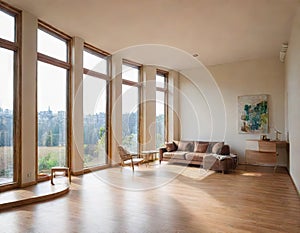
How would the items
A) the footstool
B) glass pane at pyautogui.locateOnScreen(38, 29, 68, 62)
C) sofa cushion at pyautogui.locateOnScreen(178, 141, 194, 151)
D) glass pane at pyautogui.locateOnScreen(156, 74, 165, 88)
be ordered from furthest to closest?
glass pane at pyautogui.locateOnScreen(156, 74, 165, 88) < sofa cushion at pyautogui.locateOnScreen(178, 141, 194, 151) < the footstool < glass pane at pyautogui.locateOnScreen(38, 29, 68, 62)

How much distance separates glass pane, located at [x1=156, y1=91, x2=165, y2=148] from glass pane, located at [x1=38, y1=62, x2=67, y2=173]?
3.96 meters

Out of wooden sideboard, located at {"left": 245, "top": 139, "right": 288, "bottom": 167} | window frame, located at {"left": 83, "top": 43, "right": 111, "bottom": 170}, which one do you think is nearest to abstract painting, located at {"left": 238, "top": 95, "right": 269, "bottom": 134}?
wooden sideboard, located at {"left": 245, "top": 139, "right": 288, "bottom": 167}

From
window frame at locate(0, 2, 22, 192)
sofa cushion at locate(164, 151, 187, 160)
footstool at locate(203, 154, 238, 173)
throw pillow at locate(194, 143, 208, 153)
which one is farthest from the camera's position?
throw pillow at locate(194, 143, 208, 153)

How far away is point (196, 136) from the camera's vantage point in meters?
9.52

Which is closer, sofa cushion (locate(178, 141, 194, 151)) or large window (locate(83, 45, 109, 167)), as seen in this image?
large window (locate(83, 45, 109, 167))

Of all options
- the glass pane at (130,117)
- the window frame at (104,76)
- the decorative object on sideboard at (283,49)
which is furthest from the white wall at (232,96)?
the window frame at (104,76)

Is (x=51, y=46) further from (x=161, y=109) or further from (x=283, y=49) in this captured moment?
(x=283, y=49)

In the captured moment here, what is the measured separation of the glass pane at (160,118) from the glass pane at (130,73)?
1152mm

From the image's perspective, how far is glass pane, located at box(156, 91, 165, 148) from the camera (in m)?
9.52

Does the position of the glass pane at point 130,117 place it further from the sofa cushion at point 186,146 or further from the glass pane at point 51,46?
the glass pane at point 51,46

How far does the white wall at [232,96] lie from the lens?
8070 millimetres

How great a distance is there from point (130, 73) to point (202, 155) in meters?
3.48

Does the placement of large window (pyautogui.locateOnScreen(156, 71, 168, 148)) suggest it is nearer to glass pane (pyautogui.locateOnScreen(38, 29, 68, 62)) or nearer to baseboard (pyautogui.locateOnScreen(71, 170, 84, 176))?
baseboard (pyautogui.locateOnScreen(71, 170, 84, 176))

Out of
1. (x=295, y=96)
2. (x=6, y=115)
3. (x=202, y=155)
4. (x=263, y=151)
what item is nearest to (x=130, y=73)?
(x=202, y=155)
